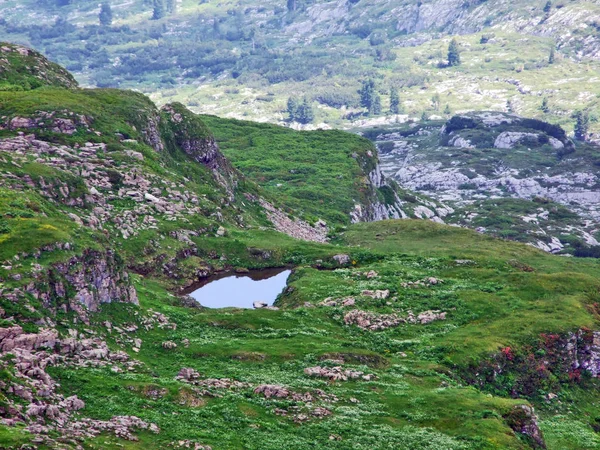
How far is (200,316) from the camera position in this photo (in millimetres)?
80000

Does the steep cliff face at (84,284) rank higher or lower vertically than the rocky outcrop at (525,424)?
higher

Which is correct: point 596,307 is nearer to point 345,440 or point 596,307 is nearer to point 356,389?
point 356,389

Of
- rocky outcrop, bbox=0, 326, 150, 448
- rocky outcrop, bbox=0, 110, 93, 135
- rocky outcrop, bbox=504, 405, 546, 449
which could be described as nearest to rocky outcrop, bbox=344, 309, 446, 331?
rocky outcrop, bbox=504, 405, 546, 449

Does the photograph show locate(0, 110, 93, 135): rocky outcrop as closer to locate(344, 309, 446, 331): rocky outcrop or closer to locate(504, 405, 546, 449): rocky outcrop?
locate(344, 309, 446, 331): rocky outcrop

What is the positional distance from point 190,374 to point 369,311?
30.8 meters

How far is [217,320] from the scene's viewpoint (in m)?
79.8

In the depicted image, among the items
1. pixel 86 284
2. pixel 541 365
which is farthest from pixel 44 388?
pixel 541 365

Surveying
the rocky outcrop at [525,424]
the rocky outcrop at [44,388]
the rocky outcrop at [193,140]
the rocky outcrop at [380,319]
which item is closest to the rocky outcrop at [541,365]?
the rocky outcrop at [380,319]

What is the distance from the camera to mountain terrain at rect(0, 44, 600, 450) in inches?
2141

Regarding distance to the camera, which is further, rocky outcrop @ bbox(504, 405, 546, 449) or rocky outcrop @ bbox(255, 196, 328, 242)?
rocky outcrop @ bbox(255, 196, 328, 242)

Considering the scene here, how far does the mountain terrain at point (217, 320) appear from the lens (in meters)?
54.4

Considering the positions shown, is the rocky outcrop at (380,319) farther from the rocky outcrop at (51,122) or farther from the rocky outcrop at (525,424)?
the rocky outcrop at (51,122)

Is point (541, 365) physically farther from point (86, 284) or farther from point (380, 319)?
point (86, 284)

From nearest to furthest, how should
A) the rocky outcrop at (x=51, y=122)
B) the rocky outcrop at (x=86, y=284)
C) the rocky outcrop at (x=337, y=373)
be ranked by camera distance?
the rocky outcrop at (x=86, y=284) → the rocky outcrop at (x=337, y=373) → the rocky outcrop at (x=51, y=122)
